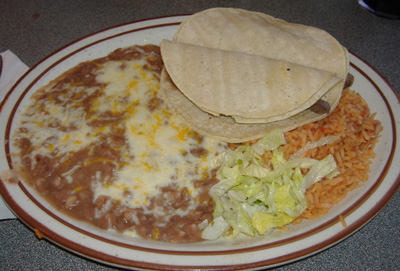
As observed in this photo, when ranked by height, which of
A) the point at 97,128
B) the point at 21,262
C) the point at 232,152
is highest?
the point at 97,128

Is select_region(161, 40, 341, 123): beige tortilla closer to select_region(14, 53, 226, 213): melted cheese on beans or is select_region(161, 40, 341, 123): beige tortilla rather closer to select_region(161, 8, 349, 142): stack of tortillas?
select_region(161, 8, 349, 142): stack of tortillas

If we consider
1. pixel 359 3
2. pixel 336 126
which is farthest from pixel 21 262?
pixel 359 3

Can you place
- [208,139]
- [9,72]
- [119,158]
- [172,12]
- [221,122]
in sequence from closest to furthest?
[119,158], [208,139], [221,122], [9,72], [172,12]

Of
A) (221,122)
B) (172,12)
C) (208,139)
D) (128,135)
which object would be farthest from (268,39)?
(172,12)

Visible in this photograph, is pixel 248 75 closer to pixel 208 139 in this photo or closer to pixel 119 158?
pixel 208 139

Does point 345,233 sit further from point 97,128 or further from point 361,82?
point 97,128

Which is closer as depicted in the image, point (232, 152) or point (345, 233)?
point (345, 233)

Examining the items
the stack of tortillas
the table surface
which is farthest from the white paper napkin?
the stack of tortillas
